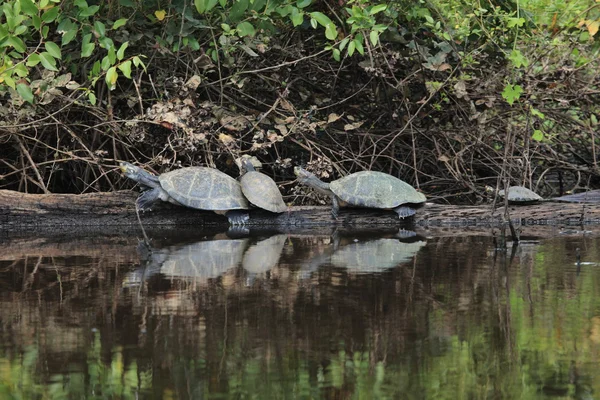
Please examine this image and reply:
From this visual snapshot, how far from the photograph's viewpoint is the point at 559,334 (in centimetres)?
430

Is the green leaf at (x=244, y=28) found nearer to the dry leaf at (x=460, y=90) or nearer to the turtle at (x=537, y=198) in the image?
the dry leaf at (x=460, y=90)

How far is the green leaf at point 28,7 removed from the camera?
750 cm

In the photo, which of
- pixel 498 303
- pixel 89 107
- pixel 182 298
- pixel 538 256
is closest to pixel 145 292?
pixel 182 298

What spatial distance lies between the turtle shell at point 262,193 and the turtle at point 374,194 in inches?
25.6

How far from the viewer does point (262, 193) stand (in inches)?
384

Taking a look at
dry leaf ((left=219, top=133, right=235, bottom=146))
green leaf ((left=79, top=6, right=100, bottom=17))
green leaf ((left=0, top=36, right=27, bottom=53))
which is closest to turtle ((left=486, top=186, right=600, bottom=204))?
dry leaf ((left=219, top=133, right=235, bottom=146))

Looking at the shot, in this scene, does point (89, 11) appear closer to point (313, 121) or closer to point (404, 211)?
point (313, 121)

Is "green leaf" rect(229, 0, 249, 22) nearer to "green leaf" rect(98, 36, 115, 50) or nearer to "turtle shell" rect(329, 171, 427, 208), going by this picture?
"green leaf" rect(98, 36, 115, 50)

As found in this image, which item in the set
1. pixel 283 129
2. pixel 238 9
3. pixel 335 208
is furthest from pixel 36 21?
pixel 335 208

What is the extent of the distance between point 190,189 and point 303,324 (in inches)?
210

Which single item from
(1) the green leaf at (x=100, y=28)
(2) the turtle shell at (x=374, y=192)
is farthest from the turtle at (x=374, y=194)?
(1) the green leaf at (x=100, y=28)

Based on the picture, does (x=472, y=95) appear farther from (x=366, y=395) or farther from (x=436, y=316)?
(x=366, y=395)

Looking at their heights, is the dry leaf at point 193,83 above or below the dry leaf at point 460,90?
above

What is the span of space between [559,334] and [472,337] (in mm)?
428
